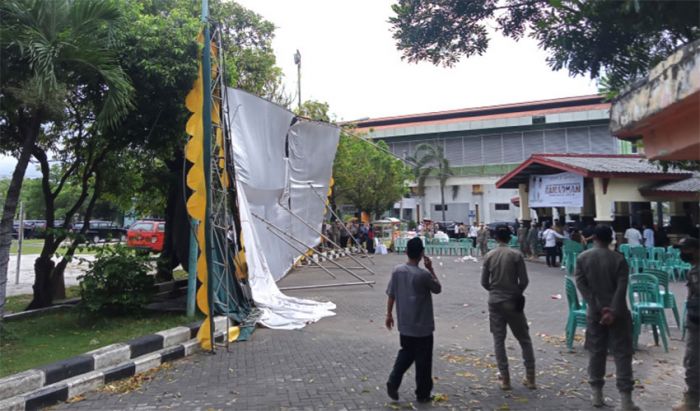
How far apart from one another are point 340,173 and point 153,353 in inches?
781

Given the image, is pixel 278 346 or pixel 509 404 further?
pixel 278 346

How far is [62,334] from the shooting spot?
762 centimetres

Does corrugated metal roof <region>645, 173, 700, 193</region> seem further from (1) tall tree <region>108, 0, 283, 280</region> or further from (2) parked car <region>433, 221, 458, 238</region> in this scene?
(2) parked car <region>433, 221, 458, 238</region>

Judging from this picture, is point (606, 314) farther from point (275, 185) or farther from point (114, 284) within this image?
point (275, 185)

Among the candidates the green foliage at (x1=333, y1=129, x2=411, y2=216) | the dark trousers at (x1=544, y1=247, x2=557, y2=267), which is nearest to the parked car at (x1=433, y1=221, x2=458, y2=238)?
the green foliage at (x1=333, y1=129, x2=411, y2=216)

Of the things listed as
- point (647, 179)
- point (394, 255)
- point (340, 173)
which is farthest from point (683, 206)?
point (340, 173)

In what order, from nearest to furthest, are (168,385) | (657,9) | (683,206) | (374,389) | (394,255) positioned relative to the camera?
A: (657,9) → (374,389) → (168,385) → (683,206) → (394,255)

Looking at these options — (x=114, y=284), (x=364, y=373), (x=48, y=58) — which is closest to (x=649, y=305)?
(x=364, y=373)

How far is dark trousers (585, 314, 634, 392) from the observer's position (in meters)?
4.40

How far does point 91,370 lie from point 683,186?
17624 mm

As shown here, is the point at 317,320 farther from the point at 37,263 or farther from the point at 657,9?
the point at 657,9

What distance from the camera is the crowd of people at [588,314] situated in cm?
438

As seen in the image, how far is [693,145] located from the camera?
307cm

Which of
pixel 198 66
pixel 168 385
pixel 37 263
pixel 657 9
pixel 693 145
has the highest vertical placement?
pixel 198 66
